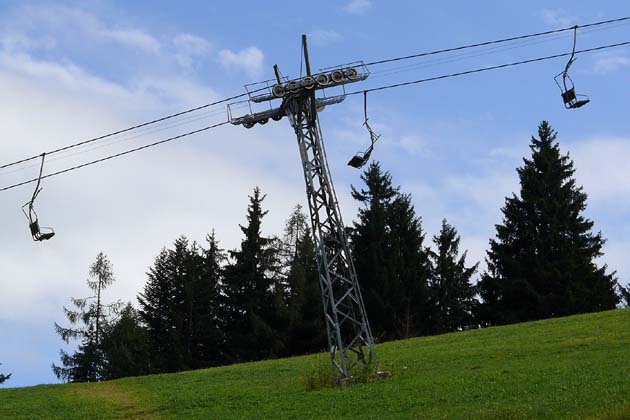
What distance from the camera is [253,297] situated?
2628 inches

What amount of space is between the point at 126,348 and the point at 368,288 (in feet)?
63.8

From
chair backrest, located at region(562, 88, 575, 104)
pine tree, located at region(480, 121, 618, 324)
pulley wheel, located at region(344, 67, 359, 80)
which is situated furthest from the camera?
pine tree, located at region(480, 121, 618, 324)

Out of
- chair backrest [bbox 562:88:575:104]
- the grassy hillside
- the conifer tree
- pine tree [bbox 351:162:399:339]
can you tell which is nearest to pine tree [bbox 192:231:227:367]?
the conifer tree

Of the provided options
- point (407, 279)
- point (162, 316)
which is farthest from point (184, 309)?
point (407, 279)

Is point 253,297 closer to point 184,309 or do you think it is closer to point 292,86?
point 184,309

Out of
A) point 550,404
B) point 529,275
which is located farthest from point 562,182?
point 550,404

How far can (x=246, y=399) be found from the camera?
28.9m

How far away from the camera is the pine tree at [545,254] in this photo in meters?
61.2

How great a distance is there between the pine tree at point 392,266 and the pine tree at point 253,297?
729cm

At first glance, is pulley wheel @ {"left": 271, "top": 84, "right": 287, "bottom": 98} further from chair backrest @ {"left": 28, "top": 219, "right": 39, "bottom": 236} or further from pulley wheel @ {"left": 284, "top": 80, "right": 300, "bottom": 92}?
chair backrest @ {"left": 28, "top": 219, "right": 39, "bottom": 236}

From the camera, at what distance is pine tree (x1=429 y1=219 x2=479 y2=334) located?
67438mm

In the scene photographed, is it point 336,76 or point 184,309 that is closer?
point 336,76

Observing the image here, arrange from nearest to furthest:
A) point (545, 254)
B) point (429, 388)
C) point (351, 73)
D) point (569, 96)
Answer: point (569, 96), point (429, 388), point (351, 73), point (545, 254)

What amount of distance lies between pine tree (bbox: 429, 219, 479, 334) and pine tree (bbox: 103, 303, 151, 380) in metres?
23.0
